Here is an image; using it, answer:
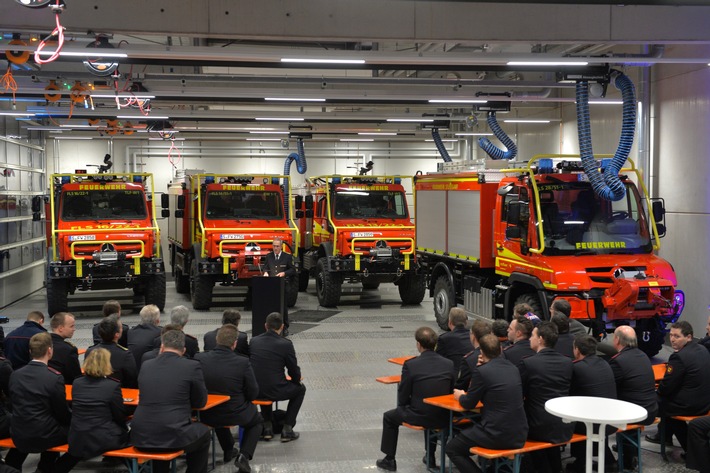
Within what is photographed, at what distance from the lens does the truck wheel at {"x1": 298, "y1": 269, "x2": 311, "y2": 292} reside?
849 inches

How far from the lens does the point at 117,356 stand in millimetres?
7797

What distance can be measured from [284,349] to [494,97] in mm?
9142

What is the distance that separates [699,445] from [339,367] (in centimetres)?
589

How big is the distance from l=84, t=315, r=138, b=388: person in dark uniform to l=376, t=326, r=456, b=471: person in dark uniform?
247 cm

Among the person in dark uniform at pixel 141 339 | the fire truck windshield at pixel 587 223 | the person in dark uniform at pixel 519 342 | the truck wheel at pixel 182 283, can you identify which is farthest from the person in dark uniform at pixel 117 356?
the truck wheel at pixel 182 283

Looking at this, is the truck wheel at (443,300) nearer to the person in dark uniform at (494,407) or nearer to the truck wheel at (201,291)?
the truck wheel at (201,291)

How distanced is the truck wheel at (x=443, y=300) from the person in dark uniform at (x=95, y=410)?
9.06 meters

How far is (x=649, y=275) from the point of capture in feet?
37.1

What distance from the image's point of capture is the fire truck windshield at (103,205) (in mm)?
17453

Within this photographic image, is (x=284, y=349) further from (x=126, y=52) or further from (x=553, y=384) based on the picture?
(x=126, y=52)

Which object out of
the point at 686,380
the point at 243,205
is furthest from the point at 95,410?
the point at 243,205

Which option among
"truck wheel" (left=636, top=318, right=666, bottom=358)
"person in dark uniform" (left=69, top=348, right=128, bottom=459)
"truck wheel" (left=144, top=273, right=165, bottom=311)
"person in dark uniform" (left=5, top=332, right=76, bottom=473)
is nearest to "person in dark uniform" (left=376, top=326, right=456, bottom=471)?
"person in dark uniform" (left=69, top=348, right=128, bottom=459)

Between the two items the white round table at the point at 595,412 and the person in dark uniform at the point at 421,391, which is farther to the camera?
the person in dark uniform at the point at 421,391

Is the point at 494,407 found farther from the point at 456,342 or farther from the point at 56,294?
the point at 56,294
